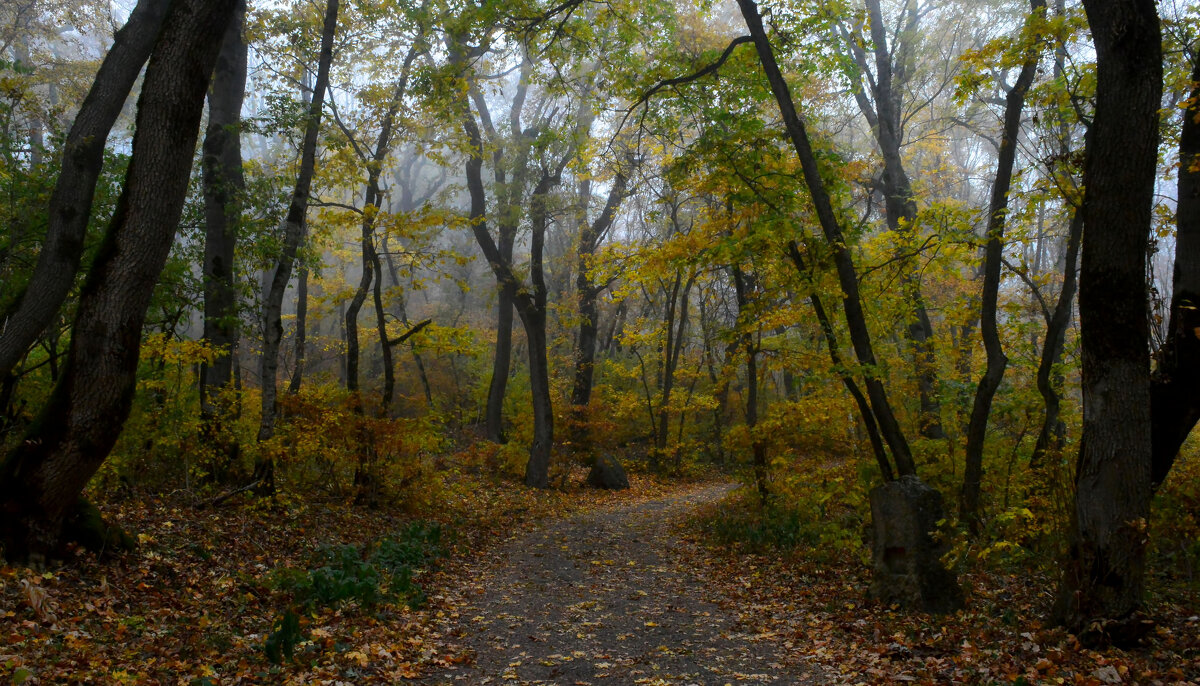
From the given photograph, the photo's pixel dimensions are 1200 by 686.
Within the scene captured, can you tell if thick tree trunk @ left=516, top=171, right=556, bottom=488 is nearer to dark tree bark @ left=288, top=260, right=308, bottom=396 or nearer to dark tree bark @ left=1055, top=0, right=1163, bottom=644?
dark tree bark @ left=288, top=260, right=308, bottom=396

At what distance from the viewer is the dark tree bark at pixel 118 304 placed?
5.09m

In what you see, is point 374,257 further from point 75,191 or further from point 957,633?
point 957,633

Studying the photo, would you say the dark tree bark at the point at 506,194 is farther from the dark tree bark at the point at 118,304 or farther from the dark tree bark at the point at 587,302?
the dark tree bark at the point at 118,304

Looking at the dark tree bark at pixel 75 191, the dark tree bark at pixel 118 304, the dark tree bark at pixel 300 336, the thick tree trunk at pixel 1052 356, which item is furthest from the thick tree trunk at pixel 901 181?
the dark tree bark at pixel 300 336

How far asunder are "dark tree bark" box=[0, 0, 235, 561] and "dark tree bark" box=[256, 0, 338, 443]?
3204mm

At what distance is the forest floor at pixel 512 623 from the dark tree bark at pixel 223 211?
226 centimetres

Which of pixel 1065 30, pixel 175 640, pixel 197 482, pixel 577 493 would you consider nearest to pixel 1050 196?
pixel 1065 30

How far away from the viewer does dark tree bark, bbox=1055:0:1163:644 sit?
4.47 metres

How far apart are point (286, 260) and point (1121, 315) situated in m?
8.78

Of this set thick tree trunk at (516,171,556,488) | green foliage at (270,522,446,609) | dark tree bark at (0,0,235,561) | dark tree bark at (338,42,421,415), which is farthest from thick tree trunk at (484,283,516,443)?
dark tree bark at (0,0,235,561)

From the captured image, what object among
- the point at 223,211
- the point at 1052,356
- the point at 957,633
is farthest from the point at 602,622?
the point at 223,211

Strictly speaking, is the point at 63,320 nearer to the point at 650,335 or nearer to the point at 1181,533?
the point at 1181,533

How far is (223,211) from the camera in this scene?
978cm

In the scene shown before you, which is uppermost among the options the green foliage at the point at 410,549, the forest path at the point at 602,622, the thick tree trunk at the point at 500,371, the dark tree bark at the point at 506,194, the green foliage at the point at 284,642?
the dark tree bark at the point at 506,194
